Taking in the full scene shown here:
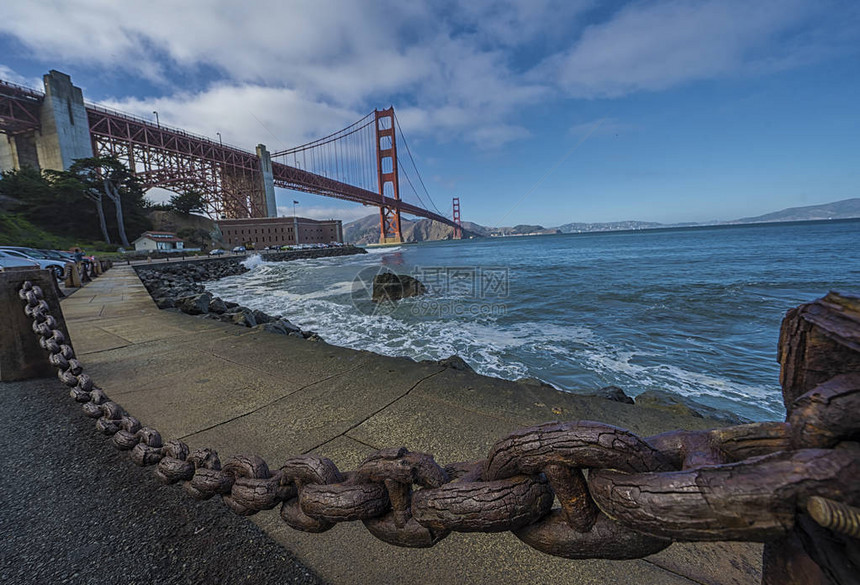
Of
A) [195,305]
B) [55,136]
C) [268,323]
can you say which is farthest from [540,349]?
[55,136]

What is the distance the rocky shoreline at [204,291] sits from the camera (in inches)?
257

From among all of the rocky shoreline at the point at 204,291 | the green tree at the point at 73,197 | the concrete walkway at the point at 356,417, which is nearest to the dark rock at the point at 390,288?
the rocky shoreline at the point at 204,291

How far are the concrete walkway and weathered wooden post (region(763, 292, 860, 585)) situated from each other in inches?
30.5

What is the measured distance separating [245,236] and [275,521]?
67184mm

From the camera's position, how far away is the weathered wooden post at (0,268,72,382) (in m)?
2.67

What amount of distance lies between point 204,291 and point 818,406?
16575mm

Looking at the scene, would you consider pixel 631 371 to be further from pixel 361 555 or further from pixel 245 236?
pixel 245 236

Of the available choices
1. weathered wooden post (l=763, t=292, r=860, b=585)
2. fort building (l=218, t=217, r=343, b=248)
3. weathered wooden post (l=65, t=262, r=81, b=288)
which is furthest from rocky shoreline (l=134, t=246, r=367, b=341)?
fort building (l=218, t=217, r=343, b=248)

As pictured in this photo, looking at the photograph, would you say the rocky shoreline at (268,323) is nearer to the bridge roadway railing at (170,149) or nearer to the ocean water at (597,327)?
the ocean water at (597,327)

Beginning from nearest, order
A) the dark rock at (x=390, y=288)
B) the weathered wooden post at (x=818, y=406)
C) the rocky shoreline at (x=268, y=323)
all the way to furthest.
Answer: the weathered wooden post at (x=818, y=406)
the rocky shoreline at (x=268, y=323)
the dark rock at (x=390, y=288)

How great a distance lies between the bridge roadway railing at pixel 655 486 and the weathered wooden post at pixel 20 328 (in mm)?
2969

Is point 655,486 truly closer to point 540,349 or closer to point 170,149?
point 540,349

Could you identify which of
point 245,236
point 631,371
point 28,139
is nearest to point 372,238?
point 245,236

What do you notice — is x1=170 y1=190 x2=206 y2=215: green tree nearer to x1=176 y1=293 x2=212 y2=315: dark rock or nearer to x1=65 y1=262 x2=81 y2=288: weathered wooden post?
x1=65 y1=262 x2=81 y2=288: weathered wooden post
